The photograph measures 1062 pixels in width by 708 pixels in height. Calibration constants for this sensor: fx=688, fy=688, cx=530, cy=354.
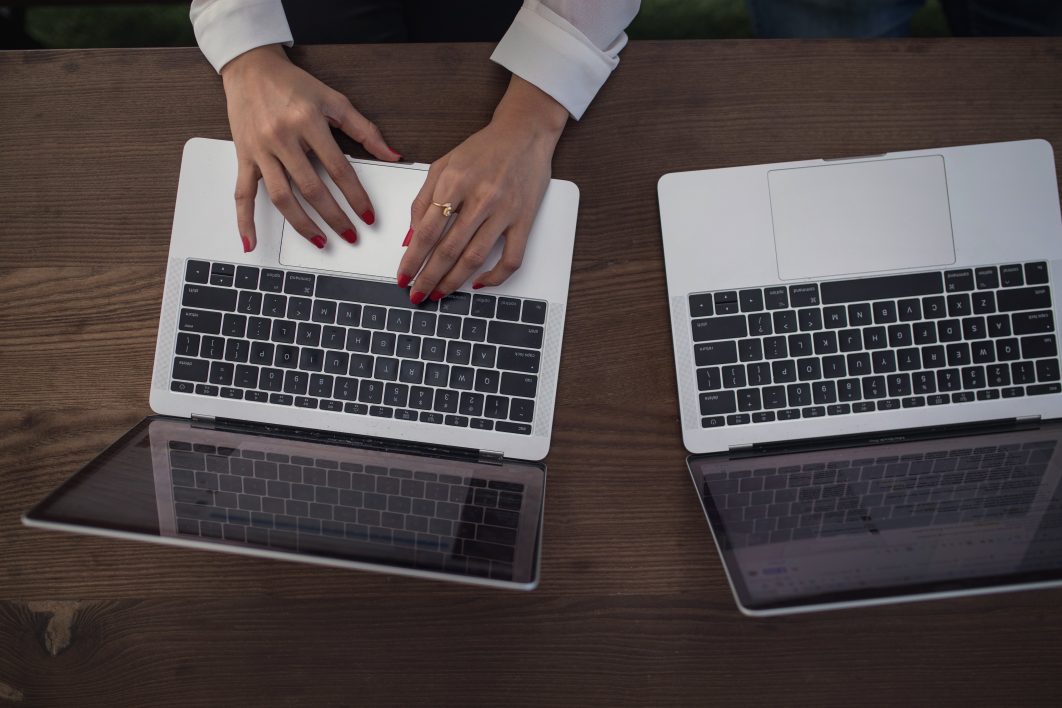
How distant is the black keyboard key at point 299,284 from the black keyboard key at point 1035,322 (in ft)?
2.41

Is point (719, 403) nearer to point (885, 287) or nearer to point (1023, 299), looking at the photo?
point (885, 287)

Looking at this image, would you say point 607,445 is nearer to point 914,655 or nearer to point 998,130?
point 914,655

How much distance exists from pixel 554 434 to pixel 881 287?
0.37 metres

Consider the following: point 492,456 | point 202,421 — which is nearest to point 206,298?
point 202,421

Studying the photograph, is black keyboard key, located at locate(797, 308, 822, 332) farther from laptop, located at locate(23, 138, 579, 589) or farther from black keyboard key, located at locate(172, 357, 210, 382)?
black keyboard key, located at locate(172, 357, 210, 382)

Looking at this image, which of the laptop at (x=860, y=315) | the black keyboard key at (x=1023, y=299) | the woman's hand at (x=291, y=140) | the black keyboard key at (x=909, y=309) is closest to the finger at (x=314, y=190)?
the woman's hand at (x=291, y=140)

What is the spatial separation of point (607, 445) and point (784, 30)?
2.33 ft

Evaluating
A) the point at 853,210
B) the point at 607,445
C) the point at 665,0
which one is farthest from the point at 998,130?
the point at 665,0

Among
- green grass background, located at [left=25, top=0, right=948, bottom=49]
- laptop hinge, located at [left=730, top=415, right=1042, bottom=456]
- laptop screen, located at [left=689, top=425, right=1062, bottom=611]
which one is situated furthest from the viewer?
green grass background, located at [left=25, top=0, right=948, bottom=49]

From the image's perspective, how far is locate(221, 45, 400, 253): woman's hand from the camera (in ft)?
2.39

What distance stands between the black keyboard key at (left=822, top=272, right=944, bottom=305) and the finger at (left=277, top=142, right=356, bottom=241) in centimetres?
51

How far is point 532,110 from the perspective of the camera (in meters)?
0.74

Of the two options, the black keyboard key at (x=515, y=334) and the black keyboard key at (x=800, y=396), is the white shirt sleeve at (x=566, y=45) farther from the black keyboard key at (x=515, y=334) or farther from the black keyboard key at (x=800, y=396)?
the black keyboard key at (x=800, y=396)

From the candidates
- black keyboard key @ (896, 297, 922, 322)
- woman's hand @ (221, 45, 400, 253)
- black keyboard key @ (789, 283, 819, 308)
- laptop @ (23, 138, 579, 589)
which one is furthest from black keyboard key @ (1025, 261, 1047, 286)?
woman's hand @ (221, 45, 400, 253)
